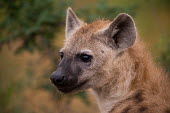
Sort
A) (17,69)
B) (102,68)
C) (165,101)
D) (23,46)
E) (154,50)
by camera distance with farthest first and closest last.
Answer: (17,69), (23,46), (154,50), (102,68), (165,101)

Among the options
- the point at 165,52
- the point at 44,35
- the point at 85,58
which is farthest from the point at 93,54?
the point at 44,35

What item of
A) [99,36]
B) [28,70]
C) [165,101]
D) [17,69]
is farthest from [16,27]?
[165,101]

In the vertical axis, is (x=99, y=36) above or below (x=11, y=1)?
below

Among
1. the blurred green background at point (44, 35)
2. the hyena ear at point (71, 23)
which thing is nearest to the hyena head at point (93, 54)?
the hyena ear at point (71, 23)

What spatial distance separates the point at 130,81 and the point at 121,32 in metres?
0.47

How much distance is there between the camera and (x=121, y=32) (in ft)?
15.9

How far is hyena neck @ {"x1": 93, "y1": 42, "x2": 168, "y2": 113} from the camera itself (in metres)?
4.59

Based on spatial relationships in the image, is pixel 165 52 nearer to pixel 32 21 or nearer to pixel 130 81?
pixel 32 21

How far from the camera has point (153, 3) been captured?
6887mm

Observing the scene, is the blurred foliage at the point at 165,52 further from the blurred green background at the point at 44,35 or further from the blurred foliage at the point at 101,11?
the blurred foliage at the point at 101,11

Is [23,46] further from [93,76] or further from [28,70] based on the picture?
[93,76]

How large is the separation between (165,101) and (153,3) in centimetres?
271

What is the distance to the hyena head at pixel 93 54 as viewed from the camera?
471 cm

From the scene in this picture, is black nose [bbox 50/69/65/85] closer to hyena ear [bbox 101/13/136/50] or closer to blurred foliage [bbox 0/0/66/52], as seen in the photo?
hyena ear [bbox 101/13/136/50]
